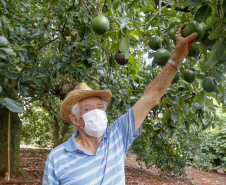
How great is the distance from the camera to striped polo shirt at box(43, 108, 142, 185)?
1597mm

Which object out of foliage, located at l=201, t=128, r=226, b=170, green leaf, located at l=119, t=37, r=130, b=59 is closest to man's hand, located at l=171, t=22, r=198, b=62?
green leaf, located at l=119, t=37, r=130, b=59

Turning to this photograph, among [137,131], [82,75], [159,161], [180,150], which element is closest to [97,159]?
[137,131]

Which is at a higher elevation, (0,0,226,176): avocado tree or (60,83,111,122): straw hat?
(0,0,226,176): avocado tree

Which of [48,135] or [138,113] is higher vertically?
[138,113]

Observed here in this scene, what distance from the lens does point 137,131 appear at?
1.90 m

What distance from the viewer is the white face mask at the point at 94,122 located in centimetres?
177

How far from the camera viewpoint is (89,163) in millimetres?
1647

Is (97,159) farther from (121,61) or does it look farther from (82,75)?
(82,75)

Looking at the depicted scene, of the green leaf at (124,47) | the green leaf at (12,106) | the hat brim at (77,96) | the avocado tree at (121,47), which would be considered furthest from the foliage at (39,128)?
the green leaf at (124,47)

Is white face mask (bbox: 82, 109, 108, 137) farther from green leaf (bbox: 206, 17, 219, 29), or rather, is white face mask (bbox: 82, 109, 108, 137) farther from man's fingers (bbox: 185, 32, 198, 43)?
green leaf (bbox: 206, 17, 219, 29)

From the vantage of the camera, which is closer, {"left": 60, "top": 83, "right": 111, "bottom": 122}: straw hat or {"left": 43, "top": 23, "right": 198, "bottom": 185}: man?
{"left": 43, "top": 23, "right": 198, "bottom": 185}: man

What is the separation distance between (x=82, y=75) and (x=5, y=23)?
1202 millimetres

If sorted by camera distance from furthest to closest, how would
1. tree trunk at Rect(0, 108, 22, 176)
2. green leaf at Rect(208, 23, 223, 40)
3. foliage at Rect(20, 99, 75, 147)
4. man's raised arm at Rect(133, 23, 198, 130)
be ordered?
foliage at Rect(20, 99, 75, 147), tree trunk at Rect(0, 108, 22, 176), man's raised arm at Rect(133, 23, 198, 130), green leaf at Rect(208, 23, 223, 40)

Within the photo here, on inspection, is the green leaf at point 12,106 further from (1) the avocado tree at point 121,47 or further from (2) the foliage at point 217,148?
(2) the foliage at point 217,148
